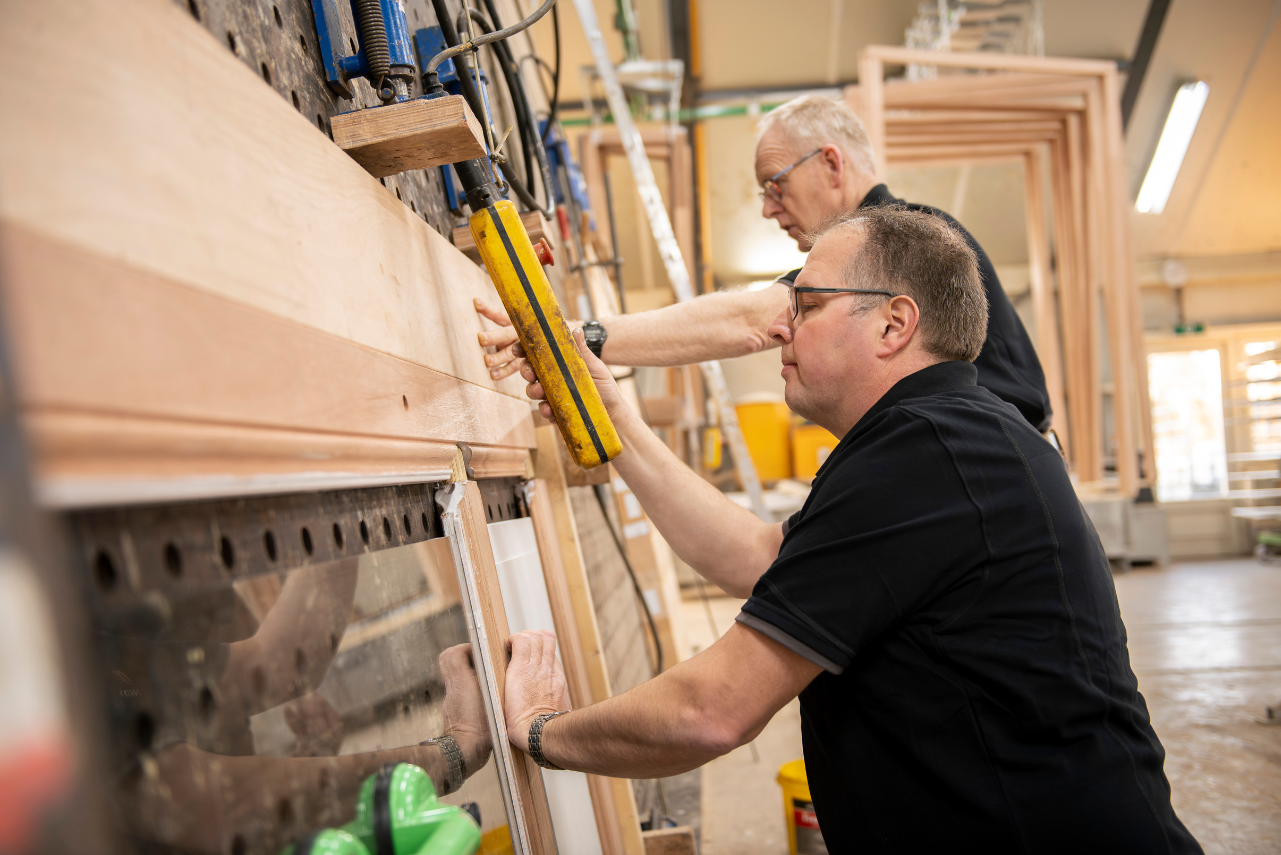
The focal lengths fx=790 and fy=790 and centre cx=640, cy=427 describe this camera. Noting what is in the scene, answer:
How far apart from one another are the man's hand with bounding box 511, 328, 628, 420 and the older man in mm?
35

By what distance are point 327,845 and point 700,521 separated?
96 centimetres

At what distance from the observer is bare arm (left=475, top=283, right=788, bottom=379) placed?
58.2 inches

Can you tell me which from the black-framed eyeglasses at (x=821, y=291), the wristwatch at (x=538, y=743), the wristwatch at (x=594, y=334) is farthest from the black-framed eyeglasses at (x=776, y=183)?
the wristwatch at (x=538, y=743)

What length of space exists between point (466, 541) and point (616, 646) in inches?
57.3

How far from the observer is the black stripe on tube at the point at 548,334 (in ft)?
3.19

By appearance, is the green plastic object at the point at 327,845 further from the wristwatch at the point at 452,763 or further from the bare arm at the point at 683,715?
the bare arm at the point at 683,715

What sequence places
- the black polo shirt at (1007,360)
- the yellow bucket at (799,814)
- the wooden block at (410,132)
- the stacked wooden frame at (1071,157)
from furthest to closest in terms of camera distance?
the stacked wooden frame at (1071,157) < the yellow bucket at (799,814) < the black polo shirt at (1007,360) < the wooden block at (410,132)

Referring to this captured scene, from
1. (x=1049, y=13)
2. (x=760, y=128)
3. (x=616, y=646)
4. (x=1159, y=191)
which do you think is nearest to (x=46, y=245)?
(x=760, y=128)

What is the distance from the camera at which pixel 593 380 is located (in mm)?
1194

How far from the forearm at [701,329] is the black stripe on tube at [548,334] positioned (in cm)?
38

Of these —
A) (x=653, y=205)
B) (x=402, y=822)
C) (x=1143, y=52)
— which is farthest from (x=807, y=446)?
(x=402, y=822)

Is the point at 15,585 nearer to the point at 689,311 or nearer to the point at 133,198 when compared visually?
the point at 133,198

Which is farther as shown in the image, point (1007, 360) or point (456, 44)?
point (1007, 360)

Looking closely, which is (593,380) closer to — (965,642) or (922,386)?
(922,386)
